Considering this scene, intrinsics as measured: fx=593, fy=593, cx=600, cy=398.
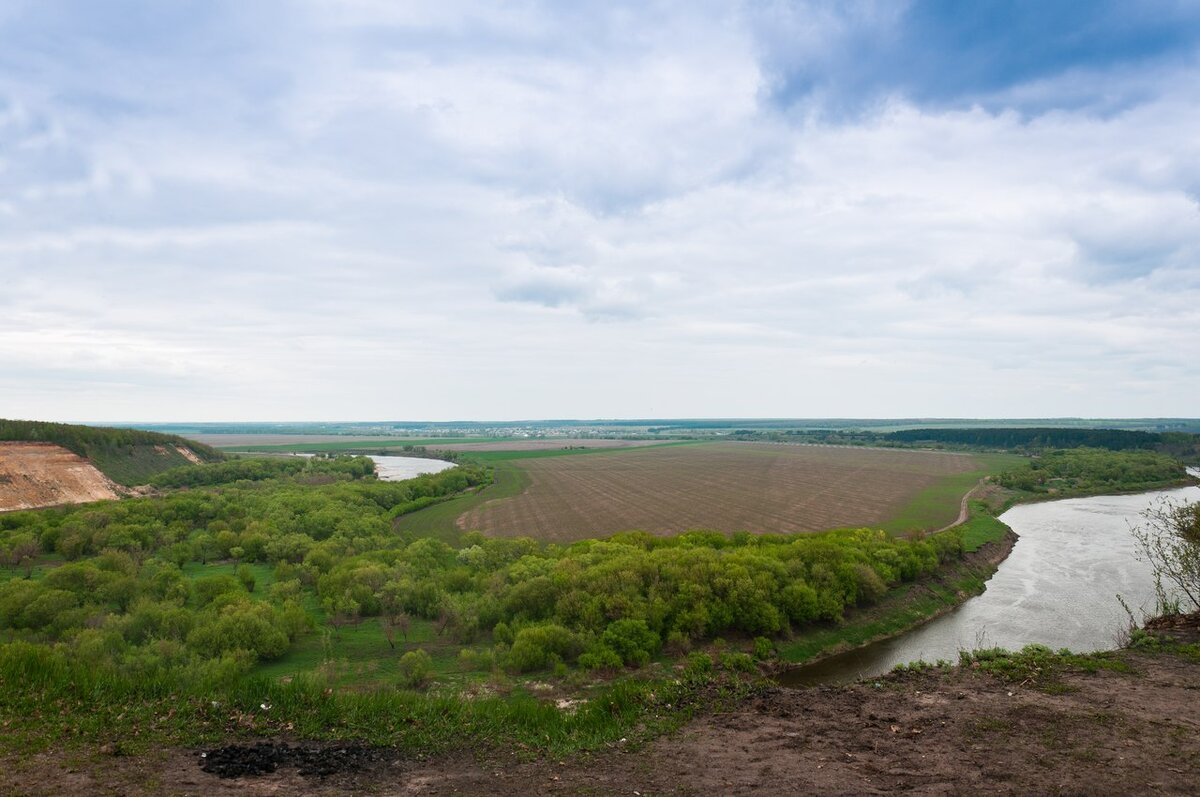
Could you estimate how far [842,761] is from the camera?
1638 centimetres

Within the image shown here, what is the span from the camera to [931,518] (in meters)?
74.0

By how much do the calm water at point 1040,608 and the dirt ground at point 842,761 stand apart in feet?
41.9

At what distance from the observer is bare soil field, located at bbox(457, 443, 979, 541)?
72125 mm

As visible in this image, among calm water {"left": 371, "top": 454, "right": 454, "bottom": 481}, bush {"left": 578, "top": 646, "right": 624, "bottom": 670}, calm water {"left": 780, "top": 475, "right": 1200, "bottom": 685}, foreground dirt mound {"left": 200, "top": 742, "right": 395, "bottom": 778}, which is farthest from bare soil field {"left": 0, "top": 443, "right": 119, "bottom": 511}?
calm water {"left": 780, "top": 475, "right": 1200, "bottom": 685}

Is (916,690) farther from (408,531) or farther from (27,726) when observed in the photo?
(408,531)

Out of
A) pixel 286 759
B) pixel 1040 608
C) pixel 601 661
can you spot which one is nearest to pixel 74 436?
pixel 601 661

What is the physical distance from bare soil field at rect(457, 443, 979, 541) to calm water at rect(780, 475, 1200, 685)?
14918 mm

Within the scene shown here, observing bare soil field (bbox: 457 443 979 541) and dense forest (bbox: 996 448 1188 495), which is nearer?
bare soil field (bbox: 457 443 979 541)

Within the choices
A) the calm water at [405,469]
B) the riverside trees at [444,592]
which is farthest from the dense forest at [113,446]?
the riverside trees at [444,592]

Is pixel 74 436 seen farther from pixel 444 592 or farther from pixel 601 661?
pixel 601 661

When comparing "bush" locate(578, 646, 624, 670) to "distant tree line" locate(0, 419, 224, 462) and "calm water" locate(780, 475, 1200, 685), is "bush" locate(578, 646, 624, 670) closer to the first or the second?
"calm water" locate(780, 475, 1200, 685)

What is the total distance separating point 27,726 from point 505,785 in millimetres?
13585

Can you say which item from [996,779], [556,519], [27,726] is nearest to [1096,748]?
[996,779]

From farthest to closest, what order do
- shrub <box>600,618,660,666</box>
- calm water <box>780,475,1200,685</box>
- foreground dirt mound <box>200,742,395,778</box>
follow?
calm water <box>780,475,1200,685</box>
shrub <box>600,618,660,666</box>
foreground dirt mound <box>200,742,395,778</box>
